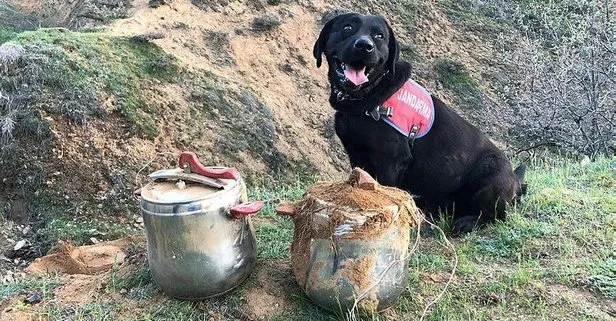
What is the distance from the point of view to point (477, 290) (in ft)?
10.5

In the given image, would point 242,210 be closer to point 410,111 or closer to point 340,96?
point 340,96

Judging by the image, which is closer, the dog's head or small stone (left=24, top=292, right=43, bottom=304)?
small stone (left=24, top=292, right=43, bottom=304)

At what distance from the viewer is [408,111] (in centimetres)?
388

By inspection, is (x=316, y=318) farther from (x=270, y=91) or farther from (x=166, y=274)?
(x=270, y=91)

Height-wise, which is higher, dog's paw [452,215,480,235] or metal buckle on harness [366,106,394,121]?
metal buckle on harness [366,106,394,121]

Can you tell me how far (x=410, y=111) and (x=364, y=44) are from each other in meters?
0.59

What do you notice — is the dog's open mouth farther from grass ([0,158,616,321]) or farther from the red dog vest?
grass ([0,158,616,321])

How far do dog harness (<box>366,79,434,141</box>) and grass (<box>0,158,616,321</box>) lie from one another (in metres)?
0.75

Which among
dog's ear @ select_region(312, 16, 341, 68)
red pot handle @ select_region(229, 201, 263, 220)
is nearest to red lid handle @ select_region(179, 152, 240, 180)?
red pot handle @ select_region(229, 201, 263, 220)

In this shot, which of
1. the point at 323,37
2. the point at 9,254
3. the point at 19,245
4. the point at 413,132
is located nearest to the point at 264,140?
the point at 19,245

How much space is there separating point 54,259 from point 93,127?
8.23 feet

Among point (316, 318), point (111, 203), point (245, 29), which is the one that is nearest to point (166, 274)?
point (316, 318)

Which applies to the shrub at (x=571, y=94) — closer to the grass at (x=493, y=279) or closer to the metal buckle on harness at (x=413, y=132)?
the grass at (x=493, y=279)

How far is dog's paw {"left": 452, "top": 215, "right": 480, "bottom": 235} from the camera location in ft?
13.3
